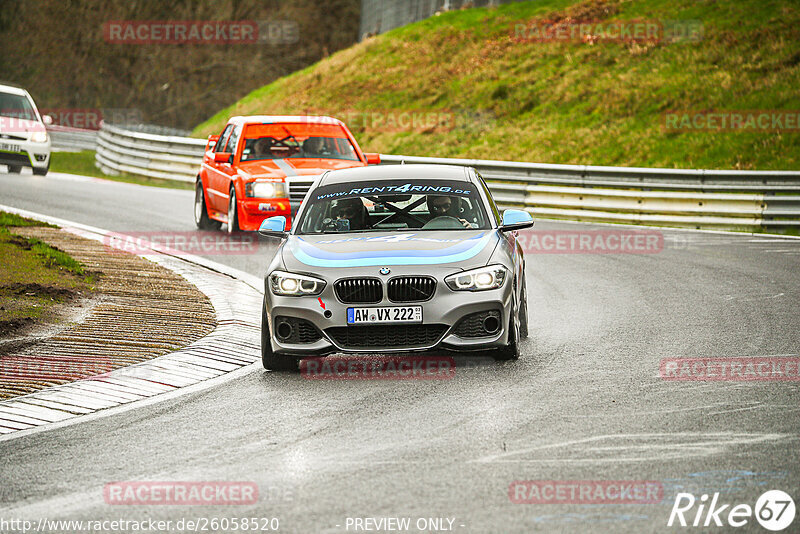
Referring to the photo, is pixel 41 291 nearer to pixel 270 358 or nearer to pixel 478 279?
pixel 270 358

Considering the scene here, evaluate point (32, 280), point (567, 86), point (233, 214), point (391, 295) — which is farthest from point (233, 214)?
point (567, 86)

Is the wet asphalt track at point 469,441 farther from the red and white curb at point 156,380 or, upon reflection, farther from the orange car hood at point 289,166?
the orange car hood at point 289,166

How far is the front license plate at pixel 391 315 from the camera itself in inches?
337

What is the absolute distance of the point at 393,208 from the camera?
10.1 meters

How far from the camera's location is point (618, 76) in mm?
35031

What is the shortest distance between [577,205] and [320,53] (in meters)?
47.9

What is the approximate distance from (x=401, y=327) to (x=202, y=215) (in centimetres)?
1045

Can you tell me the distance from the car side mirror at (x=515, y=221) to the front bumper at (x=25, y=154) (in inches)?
701

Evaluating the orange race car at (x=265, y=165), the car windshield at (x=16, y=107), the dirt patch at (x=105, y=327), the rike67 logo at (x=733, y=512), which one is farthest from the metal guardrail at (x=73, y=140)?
Result: the rike67 logo at (x=733, y=512)

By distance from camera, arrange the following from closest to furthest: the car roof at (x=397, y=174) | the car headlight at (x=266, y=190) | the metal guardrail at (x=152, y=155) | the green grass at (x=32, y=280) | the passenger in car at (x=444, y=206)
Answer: the passenger in car at (x=444, y=206), the car roof at (x=397, y=174), the green grass at (x=32, y=280), the car headlight at (x=266, y=190), the metal guardrail at (x=152, y=155)

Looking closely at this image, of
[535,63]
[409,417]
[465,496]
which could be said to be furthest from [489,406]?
[535,63]

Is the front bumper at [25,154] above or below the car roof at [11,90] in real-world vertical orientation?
below

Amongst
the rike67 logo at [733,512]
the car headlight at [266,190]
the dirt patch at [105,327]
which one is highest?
the car headlight at [266,190]

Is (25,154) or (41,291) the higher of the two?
(25,154)
